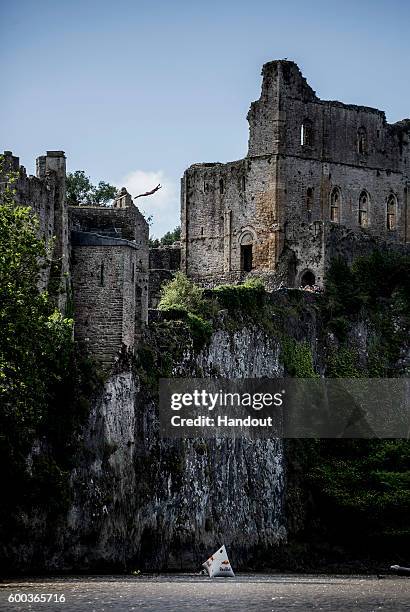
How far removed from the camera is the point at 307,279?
9644 cm

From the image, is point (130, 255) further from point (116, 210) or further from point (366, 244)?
point (366, 244)

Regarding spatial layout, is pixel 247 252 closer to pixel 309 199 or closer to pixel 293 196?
pixel 293 196

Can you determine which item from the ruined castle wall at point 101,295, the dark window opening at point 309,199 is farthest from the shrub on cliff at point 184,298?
the dark window opening at point 309,199

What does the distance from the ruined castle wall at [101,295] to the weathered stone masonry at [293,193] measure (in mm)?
22233

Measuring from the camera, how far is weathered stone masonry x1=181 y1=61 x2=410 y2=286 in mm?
96750

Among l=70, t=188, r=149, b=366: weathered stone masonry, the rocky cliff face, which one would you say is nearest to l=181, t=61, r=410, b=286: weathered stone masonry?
the rocky cliff face

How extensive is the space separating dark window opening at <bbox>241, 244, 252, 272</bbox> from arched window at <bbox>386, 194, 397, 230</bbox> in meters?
8.61

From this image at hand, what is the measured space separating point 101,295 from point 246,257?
24.9m

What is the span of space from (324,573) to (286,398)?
10330mm

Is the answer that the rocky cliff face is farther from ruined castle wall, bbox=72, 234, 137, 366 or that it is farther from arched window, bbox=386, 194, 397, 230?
arched window, bbox=386, 194, 397, 230

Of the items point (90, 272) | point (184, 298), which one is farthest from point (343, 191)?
point (90, 272)

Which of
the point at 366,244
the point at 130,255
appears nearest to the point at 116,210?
the point at 130,255

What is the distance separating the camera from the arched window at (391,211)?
335ft

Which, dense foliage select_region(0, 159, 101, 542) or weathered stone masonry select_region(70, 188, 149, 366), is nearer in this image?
dense foliage select_region(0, 159, 101, 542)
